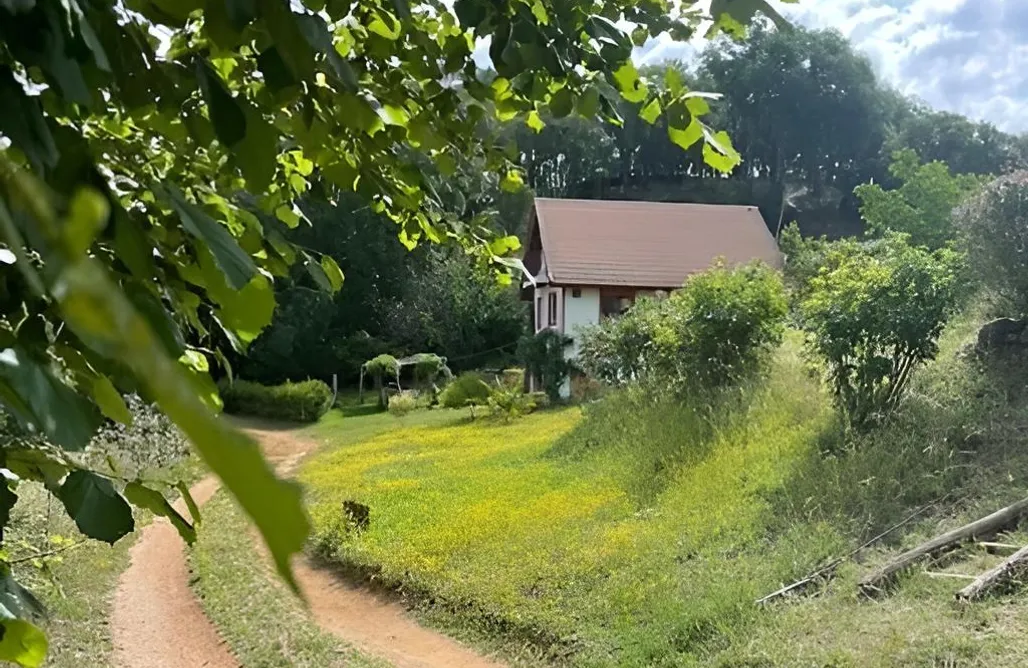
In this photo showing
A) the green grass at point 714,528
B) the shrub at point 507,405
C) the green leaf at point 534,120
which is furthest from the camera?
the shrub at point 507,405

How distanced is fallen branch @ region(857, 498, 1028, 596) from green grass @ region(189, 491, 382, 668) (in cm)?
309

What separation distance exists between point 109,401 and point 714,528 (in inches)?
252

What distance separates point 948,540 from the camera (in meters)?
5.55

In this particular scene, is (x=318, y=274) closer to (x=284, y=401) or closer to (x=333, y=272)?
(x=333, y=272)

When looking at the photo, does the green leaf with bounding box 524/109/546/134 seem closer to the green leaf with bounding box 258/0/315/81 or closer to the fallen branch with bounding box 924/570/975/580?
the green leaf with bounding box 258/0/315/81

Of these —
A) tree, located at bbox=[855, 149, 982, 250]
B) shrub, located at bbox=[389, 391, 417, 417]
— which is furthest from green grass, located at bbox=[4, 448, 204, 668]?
tree, located at bbox=[855, 149, 982, 250]

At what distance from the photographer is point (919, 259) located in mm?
7773

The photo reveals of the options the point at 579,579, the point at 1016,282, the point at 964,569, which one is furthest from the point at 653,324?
the point at 964,569

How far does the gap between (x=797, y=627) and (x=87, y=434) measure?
16.5 feet

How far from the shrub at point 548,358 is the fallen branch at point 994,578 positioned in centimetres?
1331

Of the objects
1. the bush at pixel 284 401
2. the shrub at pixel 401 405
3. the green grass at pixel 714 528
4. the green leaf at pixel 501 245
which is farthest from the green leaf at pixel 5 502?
the bush at pixel 284 401

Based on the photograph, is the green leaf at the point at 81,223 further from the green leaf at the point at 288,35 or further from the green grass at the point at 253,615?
the green grass at the point at 253,615

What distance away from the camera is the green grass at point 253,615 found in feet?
19.6

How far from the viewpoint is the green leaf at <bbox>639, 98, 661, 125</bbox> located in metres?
1.43
